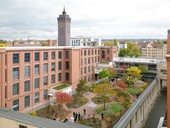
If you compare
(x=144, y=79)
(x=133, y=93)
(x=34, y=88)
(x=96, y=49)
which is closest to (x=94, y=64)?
(x=96, y=49)

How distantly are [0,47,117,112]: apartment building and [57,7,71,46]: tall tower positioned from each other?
16.3 metres

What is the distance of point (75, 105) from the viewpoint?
105 ft

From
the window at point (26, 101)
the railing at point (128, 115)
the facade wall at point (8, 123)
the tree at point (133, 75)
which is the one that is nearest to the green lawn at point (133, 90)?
the tree at point (133, 75)

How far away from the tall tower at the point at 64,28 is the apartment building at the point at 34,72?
16312 millimetres

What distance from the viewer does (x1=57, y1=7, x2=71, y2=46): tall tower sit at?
62.6 metres

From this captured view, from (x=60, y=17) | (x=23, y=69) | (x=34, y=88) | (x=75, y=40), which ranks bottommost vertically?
(x=34, y=88)

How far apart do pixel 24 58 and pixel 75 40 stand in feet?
164

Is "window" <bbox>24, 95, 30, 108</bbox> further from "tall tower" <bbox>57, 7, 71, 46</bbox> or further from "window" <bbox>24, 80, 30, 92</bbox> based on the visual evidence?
"tall tower" <bbox>57, 7, 71, 46</bbox>

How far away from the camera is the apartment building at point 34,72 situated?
1141 inches

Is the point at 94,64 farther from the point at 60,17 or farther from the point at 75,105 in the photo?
the point at 75,105

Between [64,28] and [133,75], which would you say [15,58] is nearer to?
[133,75]

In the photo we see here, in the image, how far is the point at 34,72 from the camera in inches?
1351

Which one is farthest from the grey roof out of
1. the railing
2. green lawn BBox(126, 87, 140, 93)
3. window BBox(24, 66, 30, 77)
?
green lawn BBox(126, 87, 140, 93)

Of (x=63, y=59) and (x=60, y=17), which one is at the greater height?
(x=60, y=17)
